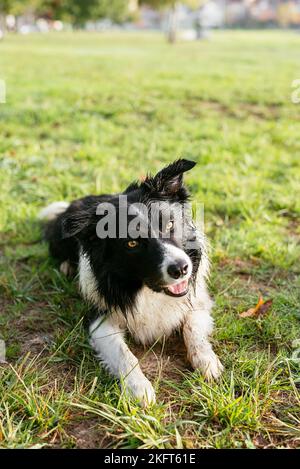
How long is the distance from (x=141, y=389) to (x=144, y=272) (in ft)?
2.14

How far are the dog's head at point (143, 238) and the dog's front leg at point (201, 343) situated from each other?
284mm

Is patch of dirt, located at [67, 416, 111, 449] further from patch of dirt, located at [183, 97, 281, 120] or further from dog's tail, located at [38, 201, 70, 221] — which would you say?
patch of dirt, located at [183, 97, 281, 120]

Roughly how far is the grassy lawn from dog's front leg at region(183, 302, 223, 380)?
77 millimetres

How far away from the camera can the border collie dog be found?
9.00 feet

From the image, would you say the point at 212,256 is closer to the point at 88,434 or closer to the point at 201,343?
the point at 201,343

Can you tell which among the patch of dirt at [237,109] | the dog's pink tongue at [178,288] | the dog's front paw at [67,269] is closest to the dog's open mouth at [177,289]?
the dog's pink tongue at [178,288]

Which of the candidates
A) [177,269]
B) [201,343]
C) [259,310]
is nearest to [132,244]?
[177,269]

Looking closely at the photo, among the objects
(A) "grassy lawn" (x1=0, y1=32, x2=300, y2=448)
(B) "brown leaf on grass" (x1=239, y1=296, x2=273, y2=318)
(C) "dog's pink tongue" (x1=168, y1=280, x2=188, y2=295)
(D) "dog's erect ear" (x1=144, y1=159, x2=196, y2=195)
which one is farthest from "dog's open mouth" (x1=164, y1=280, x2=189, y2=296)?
(B) "brown leaf on grass" (x1=239, y1=296, x2=273, y2=318)

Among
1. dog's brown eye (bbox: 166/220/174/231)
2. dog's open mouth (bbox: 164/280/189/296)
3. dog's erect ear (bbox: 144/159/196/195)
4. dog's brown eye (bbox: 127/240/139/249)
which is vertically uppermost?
dog's erect ear (bbox: 144/159/196/195)

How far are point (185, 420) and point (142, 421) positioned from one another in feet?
0.77

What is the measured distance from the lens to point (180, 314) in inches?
123

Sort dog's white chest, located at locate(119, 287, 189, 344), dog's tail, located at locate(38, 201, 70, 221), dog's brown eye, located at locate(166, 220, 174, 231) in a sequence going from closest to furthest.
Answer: dog's brown eye, located at locate(166, 220, 174, 231), dog's white chest, located at locate(119, 287, 189, 344), dog's tail, located at locate(38, 201, 70, 221)

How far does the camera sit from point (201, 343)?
2969 millimetres
